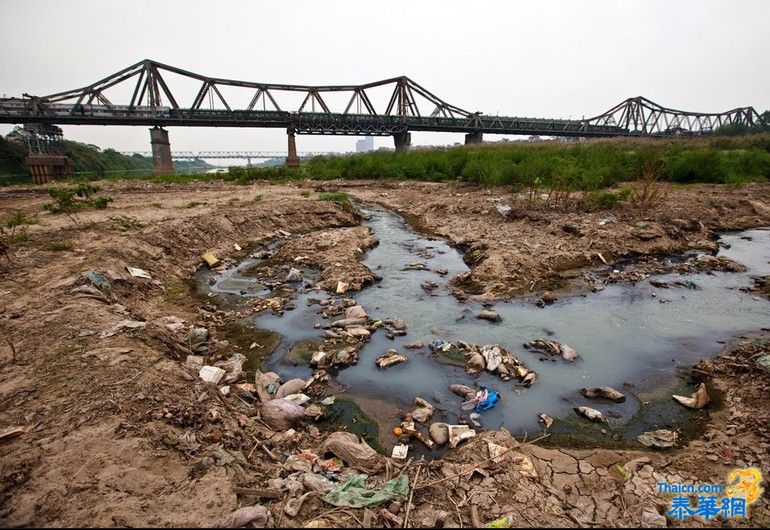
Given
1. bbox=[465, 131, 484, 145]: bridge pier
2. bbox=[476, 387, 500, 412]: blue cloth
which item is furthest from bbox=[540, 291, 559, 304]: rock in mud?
bbox=[465, 131, 484, 145]: bridge pier

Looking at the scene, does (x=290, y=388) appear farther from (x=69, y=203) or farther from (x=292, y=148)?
(x=292, y=148)

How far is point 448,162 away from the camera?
17.1 meters

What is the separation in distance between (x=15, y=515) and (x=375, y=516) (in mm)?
1769

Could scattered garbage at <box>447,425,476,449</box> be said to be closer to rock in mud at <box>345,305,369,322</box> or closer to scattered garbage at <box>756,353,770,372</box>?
rock in mud at <box>345,305,369,322</box>

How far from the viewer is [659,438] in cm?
280

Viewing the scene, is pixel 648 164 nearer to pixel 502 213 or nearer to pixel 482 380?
pixel 502 213

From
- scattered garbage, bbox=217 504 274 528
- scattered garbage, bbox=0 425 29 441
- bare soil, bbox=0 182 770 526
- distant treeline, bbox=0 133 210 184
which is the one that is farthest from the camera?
distant treeline, bbox=0 133 210 184

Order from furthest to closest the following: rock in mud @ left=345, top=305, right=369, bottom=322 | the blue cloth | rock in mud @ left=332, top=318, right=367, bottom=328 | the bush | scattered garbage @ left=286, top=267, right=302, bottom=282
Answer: the bush → scattered garbage @ left=286, top=267, right=302, bottom=282 → rock in mud @ left=345, top=305, right=369, bottom=322 → rock in mud @ left=332, top=318, right=367, bottom=328 → the blue cloth

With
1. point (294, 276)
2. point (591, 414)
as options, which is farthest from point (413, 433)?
point (294, 276)

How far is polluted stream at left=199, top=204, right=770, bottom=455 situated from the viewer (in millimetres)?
3121

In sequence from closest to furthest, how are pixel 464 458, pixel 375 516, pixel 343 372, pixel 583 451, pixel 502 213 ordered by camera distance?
pixel 375 516
pixel 464 458
pixel 583 451
pixel 343 372
pixel 502 213

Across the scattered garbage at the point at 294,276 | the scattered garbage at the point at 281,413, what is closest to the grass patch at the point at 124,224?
the scattered garbage at the point at 294,276

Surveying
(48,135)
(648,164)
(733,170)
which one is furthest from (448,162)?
(48,135)

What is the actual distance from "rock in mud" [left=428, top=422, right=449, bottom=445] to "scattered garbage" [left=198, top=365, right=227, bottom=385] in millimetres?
2120
